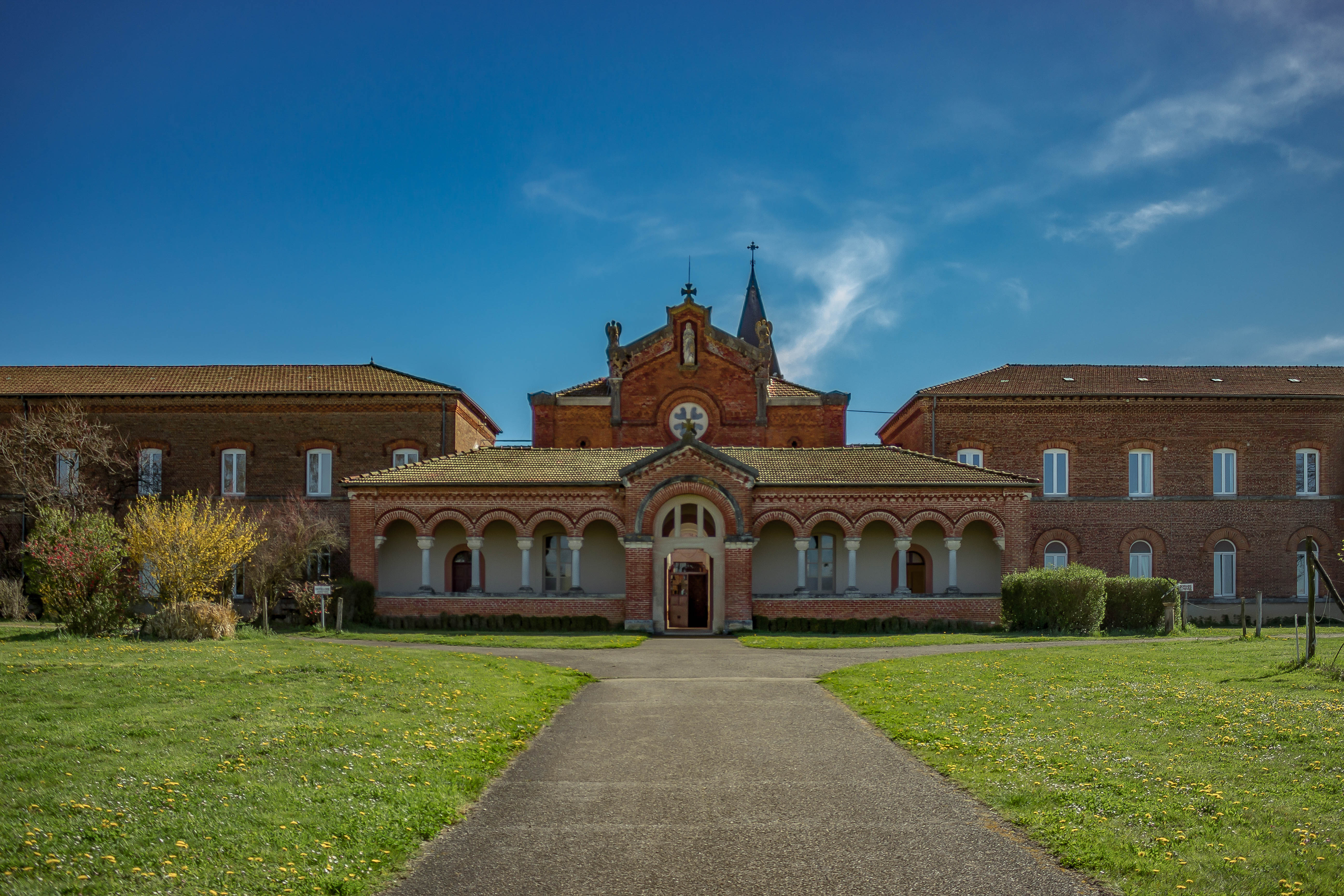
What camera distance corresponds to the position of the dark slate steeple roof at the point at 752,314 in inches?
2084

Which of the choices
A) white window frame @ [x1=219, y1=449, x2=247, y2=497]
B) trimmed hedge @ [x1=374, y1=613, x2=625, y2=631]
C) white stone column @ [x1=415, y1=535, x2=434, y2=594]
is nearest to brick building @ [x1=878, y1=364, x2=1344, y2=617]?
trimmed hedge @ [x1=374, y1=613, x2=625, y2=631]

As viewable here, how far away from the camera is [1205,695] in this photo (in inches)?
514

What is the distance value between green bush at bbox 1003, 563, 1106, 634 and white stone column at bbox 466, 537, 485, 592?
16737mm

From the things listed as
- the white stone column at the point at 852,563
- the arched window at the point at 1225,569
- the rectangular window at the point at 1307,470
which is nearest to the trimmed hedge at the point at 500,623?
the white stone column at the point at 852,563

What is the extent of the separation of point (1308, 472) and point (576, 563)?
1169 inches

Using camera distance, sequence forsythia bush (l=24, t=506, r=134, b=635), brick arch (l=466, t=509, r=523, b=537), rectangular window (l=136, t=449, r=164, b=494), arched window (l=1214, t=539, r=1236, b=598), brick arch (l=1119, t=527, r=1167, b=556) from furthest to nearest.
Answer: rectangular window (l=136, t=449, r=164, b=494) < brick arch (l=1119, t=527, r=1167, b=556) < arched window (l=1214, t=539, r=1236, b=598) < brick arch (l=466, t=509, r=523, b=537) < forsythia bush (l=24, t=506, r=134, b=635)

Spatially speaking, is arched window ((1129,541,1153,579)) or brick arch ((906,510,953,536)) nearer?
brick arch ((906,510,953,536))

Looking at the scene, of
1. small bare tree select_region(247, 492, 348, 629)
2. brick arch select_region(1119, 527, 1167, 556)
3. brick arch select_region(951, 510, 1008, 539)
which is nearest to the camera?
small bare tree select_region(247, 492, 348, 629)

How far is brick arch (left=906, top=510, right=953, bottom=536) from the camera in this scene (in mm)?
29531

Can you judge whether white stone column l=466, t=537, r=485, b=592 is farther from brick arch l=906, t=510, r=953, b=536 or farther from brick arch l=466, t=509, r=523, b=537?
brick arch l=906, t=510, r=953, b=536

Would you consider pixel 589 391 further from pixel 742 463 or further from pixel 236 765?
pixel 236 765

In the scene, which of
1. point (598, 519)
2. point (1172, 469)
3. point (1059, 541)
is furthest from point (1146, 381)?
point (598, 519)

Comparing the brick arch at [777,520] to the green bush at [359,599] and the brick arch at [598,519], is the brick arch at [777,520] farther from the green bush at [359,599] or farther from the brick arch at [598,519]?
the green bush at [359,599]

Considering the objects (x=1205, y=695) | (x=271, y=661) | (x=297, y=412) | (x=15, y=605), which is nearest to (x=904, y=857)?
(x=1205, y=695)
